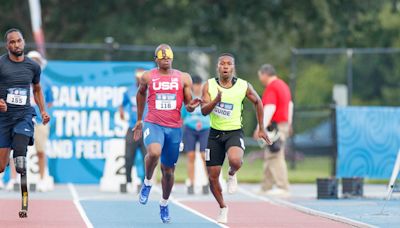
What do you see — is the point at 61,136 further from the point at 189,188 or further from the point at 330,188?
the point at 330,188

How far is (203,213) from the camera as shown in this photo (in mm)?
17594

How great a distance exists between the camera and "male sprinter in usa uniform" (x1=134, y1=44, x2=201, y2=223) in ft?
51.4

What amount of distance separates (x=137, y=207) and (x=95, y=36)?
2810 cm

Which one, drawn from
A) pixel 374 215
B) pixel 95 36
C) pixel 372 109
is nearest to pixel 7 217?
pixel 374 215

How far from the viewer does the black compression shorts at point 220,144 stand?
1599 centimetres

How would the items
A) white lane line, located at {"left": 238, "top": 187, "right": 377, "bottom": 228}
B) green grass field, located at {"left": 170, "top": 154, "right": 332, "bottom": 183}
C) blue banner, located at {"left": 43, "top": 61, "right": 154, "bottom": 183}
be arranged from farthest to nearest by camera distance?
green grass field, located at {"left": 170, "top": 154, "right": 332, "bottom": 183}, blue banner, located at {"left": 43, "top": 61, "right": 154, "bottom": 183}, white lane line, located at {"left": 238, "top": 187, "right": 377, "bottom": 228}

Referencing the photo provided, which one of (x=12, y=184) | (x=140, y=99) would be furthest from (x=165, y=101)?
(x=12, y=184)

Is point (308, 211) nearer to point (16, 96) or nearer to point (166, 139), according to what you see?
point (166, 139)

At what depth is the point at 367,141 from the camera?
25062mm

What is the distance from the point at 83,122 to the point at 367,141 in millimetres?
5819

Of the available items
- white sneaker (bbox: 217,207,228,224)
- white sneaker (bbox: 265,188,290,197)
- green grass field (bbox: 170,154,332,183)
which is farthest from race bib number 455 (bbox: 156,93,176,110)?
green grass field (bbox: 170,154,332,183)

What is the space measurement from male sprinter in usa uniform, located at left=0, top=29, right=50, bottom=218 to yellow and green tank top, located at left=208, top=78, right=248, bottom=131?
2.38 m

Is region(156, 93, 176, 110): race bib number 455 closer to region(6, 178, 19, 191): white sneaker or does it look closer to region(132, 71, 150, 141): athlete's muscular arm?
region(132, 71, 150, 141): athlete's muscular arm

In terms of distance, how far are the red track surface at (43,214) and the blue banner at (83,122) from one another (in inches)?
218
